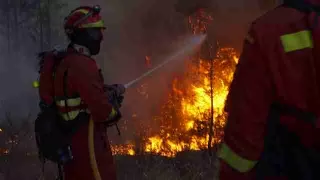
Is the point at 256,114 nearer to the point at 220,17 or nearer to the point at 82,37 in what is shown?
the point at 82,37

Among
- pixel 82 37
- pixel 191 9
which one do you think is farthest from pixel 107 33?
pixel 82 37

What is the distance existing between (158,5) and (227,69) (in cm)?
515

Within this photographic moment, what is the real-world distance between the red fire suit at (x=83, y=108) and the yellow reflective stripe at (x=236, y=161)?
5.19ft

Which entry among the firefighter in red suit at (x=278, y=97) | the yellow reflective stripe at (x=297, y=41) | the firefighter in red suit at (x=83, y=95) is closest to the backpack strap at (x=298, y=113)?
the firefighter in red suit at (x=278, y=97)

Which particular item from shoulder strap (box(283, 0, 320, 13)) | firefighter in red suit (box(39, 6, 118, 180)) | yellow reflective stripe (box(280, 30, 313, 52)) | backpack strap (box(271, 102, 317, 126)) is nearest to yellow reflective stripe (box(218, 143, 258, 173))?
backpack strap (box(271, 102, 317, 126))

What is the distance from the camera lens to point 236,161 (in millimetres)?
1663

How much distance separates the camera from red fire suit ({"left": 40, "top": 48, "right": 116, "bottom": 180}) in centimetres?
312

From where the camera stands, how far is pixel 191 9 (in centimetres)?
2061

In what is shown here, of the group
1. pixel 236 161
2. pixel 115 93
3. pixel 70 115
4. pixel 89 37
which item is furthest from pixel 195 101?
pixel 236 161

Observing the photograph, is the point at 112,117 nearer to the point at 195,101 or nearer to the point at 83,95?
the point at 83,95

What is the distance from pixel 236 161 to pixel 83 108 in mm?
1837

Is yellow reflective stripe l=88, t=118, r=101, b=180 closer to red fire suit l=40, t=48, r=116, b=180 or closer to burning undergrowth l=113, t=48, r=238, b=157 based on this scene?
red fire suit l=40, t=48, r=116, b=180

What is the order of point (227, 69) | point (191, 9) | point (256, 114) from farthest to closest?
point (191, 9), point (227, 69), point (256, 114)

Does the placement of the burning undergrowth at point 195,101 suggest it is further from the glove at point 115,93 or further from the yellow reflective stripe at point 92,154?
the yellow reflective stripe at point 92,154
